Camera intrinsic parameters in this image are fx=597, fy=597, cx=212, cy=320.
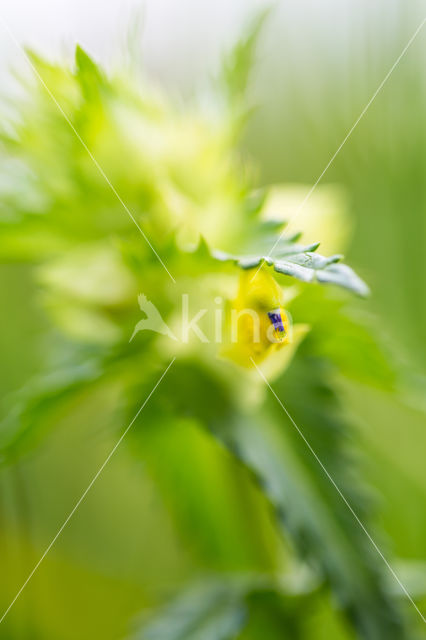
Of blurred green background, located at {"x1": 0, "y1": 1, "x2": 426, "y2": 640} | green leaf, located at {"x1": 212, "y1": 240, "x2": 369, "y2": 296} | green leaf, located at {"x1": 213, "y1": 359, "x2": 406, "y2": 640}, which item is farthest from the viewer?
blurred green background, located at {"x1": 0, "y1": 1, "x2": 426, "y2": 640}

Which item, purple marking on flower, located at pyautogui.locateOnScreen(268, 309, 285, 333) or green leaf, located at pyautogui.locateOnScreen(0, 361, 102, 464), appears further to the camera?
green leaf, located at pyautogui.locateOnScreen(0, 361, 102, 464)

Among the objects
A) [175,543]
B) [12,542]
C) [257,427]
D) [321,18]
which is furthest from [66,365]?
[321,18]

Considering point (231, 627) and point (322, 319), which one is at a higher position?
point (322, 319)

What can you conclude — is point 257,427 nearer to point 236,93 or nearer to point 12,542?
point 236,93

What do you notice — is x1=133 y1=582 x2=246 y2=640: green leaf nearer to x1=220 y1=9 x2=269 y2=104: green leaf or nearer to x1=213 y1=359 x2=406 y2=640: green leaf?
x1=213 y1=359 x2=406 y2=640: green leaf

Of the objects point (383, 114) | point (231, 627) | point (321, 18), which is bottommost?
point (231, 627)

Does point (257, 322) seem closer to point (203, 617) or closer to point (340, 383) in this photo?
point (203, 617)

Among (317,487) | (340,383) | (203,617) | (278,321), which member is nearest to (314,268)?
(278,321)

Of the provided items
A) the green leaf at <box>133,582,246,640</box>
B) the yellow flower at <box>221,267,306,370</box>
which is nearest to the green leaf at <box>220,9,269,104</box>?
the yellow flower at <box>221,267,306,370</box>
